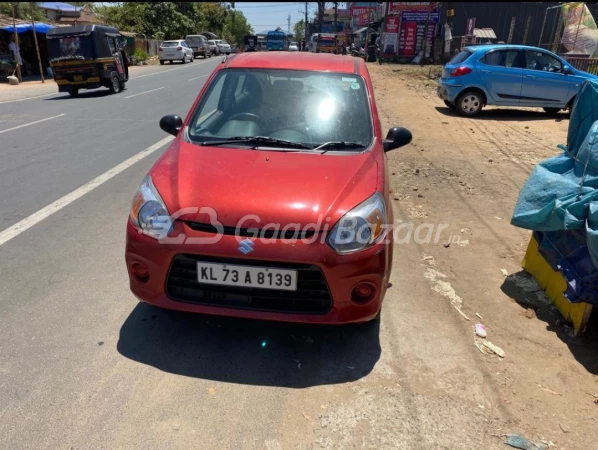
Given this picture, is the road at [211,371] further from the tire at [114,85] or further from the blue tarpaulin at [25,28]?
the blue tarpaulin at [25,28]

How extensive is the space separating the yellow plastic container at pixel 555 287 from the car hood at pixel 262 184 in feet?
5.57

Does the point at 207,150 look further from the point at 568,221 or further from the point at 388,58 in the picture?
the point at 388,58

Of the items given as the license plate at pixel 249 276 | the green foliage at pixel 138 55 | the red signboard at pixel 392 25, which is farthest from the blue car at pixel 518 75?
the green foliage at pixel 138 55

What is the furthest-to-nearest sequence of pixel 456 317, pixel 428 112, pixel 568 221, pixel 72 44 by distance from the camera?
pixel 72 44
pixel 428 112
pixel 456 317
pixel 568 221

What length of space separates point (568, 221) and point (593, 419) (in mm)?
1288

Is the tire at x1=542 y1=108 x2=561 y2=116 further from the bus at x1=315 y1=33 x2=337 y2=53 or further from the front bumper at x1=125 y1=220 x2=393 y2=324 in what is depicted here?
the bus at x1=315 y1=33 x2=337 y2=53

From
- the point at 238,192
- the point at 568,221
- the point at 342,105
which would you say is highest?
the point at 342,105

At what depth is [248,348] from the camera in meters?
3.00

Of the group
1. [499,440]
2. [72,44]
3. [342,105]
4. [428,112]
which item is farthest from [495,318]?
[72,44]

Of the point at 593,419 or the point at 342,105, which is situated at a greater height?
the point at 342,105

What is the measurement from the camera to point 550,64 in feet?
39.0

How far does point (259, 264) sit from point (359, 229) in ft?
2.00

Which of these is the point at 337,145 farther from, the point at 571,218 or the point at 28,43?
the point at 28,43

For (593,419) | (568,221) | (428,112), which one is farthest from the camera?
(428,112)
